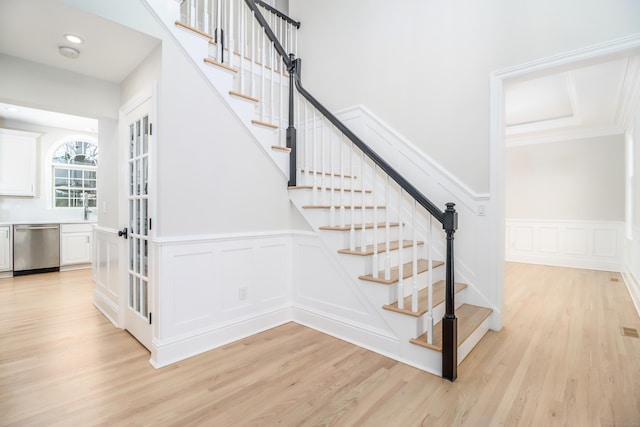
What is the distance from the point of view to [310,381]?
1977mm

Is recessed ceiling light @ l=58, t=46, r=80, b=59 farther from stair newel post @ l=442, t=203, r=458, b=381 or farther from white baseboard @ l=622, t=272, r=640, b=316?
white baseboard @ l=622, t=272, r=640, b=316

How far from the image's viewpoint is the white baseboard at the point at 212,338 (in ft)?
7.15

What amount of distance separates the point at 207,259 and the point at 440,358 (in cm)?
186

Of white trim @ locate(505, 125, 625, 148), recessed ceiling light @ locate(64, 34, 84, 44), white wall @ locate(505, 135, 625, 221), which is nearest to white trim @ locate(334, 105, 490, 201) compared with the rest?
recessed ceiling light @ locate(64, 34, 84, 44)

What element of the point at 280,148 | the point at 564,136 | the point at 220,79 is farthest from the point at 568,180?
the point at 220,79

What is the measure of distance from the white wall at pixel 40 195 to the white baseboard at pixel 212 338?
17.3 feet

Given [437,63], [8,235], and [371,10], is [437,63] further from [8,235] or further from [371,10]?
[8,235]

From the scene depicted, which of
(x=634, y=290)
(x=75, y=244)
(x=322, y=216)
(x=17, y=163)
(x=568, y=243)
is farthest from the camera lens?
(x=568, y=243)

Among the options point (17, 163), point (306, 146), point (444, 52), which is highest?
point (444, 52)

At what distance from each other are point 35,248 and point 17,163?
1543mm

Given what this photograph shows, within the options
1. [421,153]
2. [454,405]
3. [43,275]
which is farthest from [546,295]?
[43,275]

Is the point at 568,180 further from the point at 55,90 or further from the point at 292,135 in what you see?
the point at 55,90

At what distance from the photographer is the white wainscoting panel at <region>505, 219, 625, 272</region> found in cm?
546

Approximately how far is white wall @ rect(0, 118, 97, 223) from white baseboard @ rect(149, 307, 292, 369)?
5.27m
